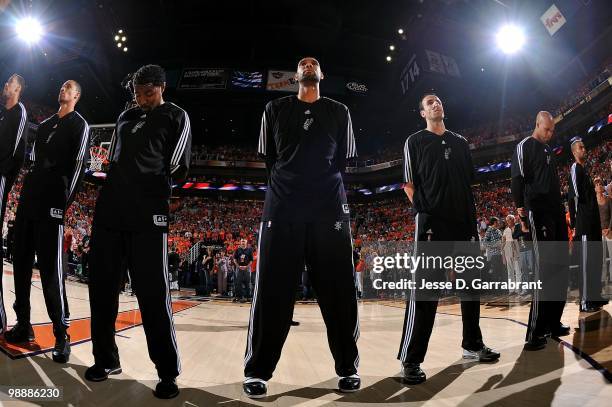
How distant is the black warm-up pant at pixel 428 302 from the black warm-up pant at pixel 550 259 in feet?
2.45

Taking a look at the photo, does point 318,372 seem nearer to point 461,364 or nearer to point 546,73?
point 461,364

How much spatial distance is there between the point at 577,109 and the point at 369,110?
12.3m

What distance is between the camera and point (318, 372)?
2457mm

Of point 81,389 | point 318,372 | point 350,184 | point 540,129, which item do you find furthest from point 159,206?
point 350,184

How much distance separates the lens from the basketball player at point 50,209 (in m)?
2.68

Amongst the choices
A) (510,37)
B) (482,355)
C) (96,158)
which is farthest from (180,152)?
(510,37)

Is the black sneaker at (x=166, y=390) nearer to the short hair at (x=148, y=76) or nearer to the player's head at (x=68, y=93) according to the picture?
the short hair at (x=148, y=76)

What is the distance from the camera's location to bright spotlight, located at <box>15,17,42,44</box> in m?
15.2

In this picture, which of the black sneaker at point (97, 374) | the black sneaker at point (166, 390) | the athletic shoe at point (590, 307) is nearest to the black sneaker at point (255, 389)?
the black sneaker at point (166, 390)

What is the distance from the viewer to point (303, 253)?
220 cm

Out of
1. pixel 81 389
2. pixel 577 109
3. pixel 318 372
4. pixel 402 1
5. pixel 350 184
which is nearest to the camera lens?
pixel 81 389

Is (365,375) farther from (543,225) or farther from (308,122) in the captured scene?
(543,225)

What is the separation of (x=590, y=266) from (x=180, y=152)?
489cm

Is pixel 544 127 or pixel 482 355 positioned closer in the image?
pixel 482 355
